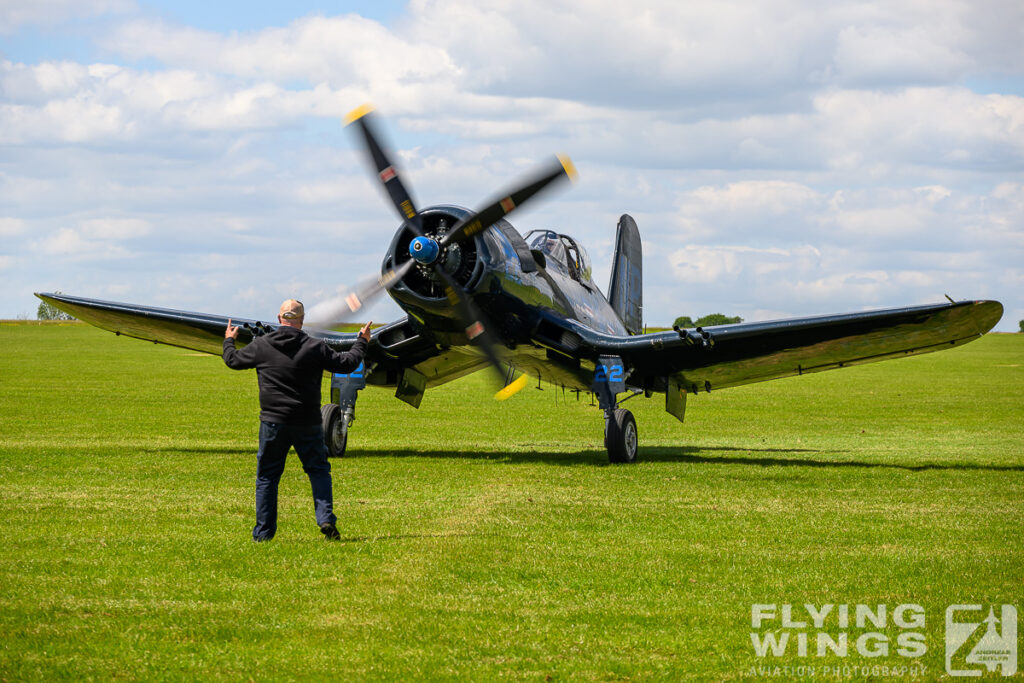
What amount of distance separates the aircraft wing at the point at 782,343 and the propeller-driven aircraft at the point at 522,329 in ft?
0.09

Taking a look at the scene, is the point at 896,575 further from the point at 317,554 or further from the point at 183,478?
the point at 183,478

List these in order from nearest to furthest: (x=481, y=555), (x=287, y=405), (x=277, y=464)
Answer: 1. (x=481, y=555)
2. (x=287, y=405)
3. (x=277, y=464)

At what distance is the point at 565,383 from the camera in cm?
1973

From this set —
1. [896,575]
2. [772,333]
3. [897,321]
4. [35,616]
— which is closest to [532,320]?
[772,333]

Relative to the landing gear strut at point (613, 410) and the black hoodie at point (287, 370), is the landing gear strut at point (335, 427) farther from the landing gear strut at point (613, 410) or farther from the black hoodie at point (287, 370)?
the black hoodie at point (287, 370)

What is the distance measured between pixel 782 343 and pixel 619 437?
9.90 feet

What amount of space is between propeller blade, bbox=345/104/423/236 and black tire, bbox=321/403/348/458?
135 inches

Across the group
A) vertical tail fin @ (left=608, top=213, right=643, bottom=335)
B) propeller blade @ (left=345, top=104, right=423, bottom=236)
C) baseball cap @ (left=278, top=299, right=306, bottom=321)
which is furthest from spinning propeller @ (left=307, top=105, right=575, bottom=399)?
vertical tail fin @ (left=608, top=213, right=643, bottom=335)

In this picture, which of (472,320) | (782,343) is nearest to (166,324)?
(472,320)

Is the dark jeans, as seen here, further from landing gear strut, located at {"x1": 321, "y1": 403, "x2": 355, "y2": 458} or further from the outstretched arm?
landing gear strut, located at {"x1": 321, "y1": 403, "x2": 355, "y2": 458}

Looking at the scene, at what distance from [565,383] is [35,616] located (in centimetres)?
1322

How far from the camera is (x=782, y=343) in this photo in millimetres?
18078

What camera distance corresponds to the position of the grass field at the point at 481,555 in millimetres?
6602

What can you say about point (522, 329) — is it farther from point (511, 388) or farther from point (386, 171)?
point (386, 171)
